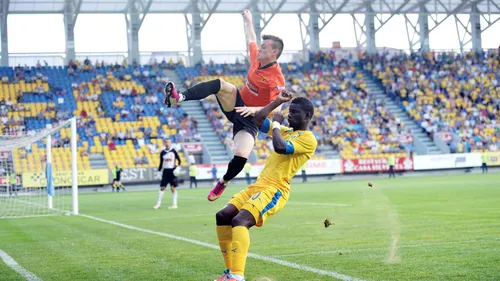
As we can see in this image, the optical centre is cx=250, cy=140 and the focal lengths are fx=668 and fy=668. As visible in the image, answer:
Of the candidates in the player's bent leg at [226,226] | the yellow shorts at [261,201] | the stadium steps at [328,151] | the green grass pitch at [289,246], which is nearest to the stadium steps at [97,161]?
the stadium steps at [328,151]

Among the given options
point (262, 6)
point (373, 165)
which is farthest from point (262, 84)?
point (262, 6)

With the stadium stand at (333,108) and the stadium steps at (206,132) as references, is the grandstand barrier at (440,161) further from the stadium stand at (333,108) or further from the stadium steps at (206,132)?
the stadium steps at (206,132)

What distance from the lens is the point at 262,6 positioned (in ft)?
173

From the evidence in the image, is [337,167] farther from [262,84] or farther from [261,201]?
[261,201]

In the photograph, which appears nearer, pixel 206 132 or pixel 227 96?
pixel 227 96

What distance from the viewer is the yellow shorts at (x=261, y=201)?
6.86 metres

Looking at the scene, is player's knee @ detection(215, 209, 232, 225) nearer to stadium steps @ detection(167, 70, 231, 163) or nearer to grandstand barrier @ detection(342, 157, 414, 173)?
stadium steps @ detection(167, 70, 231, 163)

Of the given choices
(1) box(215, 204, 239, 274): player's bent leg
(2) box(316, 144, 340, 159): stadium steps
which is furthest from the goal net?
(2) box(316, 144, 340, 159): stadium steps

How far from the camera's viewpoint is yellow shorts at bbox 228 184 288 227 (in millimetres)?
6859

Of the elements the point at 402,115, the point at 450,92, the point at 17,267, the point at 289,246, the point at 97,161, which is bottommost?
the point at 289,246

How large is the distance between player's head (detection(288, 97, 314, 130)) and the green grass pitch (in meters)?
1.72

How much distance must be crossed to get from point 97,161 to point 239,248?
109 ft

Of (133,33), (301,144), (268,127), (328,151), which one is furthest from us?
(133,33)

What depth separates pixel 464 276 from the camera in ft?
23.5
